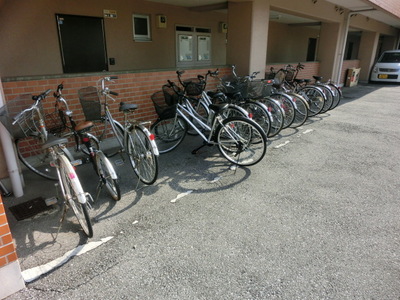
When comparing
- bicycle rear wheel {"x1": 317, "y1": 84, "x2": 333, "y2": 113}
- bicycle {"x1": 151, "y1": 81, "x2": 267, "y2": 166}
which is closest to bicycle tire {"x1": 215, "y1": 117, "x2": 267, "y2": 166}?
bicycle {"x1": 151, "y1": 81, "x2": 267, "y2": 166}

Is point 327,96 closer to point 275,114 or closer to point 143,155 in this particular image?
point 275,114

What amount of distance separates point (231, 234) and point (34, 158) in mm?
2916

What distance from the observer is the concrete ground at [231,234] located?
1976 millimetres

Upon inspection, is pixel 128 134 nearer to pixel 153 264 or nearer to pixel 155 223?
pixel 155 223

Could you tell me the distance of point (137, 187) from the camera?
3381 millimetres

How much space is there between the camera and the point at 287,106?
561 cm

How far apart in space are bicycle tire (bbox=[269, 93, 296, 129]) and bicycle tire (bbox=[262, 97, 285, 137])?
369 millimetres

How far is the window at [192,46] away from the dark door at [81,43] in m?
2.39

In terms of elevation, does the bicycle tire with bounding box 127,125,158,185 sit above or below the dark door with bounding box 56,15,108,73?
below

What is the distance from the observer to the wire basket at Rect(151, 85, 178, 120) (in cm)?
420

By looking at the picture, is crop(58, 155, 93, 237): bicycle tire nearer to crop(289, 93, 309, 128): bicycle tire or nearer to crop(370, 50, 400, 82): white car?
crop(289, 93, 309, 128): bicycle tire

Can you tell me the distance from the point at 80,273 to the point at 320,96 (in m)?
6.43

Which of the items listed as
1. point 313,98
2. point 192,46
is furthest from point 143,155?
point 192,46

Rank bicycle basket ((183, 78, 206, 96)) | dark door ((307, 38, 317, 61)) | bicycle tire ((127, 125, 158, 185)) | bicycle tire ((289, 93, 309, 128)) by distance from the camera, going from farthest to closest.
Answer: dark door ((307, 38, 317, 61)) < bicycle tire ((289, 93, 309, 128)) < bicycle basket ((183, 78, 206, 96)) < bicycle tire ((127, 125, 158, 185))
